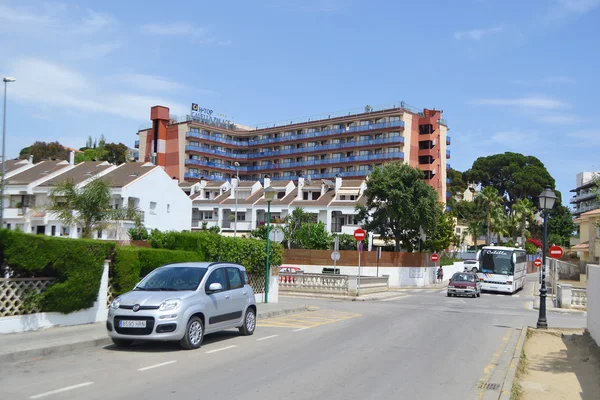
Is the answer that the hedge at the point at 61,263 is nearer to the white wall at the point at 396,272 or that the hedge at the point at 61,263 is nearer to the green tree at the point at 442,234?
the white wall at the point at 396,272

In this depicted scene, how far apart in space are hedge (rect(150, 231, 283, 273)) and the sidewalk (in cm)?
702

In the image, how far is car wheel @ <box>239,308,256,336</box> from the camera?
49.5 feet

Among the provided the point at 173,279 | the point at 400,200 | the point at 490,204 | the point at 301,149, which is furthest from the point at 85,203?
the point at 301,149

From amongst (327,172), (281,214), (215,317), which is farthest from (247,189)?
(215,317)

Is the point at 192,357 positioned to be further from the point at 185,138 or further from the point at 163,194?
the point at 185,138

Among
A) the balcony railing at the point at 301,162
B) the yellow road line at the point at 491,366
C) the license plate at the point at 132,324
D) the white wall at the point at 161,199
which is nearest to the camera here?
the yellow road line at the point at 491,366

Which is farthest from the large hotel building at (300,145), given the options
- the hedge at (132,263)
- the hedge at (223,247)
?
the hedge at (132,263)

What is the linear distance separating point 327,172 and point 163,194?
39.0 meters

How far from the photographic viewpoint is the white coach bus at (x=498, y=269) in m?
47.2

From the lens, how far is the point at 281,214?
81.5 meters

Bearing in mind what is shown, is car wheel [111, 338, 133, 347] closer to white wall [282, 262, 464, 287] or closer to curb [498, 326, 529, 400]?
curb [498, 326, 529, 400]

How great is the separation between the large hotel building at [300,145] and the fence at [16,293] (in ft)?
252

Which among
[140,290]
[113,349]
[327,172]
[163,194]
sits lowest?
[113,349]

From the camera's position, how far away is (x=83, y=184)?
197ft
